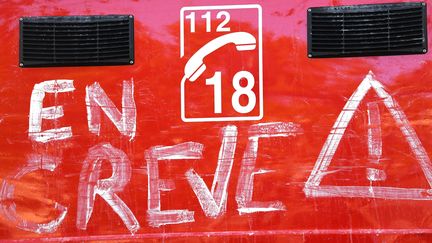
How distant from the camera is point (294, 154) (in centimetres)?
445

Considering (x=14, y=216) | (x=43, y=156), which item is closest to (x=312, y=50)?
(x=43, y=156)

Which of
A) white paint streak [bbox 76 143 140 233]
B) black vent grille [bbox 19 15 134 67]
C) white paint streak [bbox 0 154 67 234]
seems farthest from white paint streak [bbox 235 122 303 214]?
white paint streak [bbox 0 154 67 234]

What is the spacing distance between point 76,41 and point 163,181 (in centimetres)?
89

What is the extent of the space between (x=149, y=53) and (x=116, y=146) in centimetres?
52

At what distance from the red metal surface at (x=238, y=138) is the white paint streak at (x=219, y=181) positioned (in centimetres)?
3

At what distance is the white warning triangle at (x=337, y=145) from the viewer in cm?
437

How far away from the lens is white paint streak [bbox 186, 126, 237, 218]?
445cm

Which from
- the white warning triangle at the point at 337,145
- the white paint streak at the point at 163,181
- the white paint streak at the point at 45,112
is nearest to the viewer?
the white warning triangle at the point at 337,145

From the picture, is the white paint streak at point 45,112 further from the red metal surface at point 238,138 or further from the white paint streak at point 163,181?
the white paint streak at point 163,181

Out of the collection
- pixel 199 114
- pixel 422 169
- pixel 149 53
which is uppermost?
pixel 149 53

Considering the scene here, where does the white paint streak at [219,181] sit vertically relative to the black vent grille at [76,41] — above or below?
below

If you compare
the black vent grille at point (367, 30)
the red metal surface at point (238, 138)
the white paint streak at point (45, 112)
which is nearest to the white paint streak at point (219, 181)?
the red metal surface at point (238, 138)

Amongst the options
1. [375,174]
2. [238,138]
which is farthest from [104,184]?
[375,174]

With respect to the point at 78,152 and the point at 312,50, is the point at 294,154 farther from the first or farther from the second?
the point at 78,152
